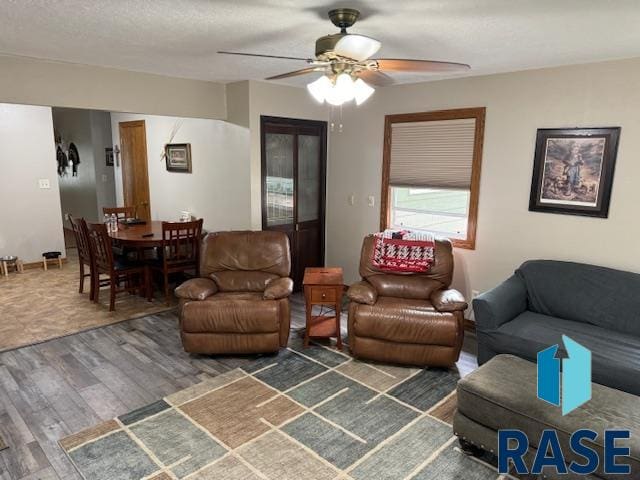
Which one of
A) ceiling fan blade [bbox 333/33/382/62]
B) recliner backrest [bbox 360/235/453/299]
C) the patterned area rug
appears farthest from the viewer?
recliner backrest [bbox 360/235/453/299]

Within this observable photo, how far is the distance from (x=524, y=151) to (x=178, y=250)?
11.8ft

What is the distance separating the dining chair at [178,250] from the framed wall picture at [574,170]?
3.42m

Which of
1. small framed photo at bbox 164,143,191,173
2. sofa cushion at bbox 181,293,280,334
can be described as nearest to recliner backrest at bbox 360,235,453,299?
sofa cushion at bbox 181,293,280,334

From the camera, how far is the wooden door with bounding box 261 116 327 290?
468 centimetres

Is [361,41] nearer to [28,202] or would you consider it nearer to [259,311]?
[259,311]

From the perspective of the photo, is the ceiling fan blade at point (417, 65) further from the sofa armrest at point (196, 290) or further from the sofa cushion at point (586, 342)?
the sofa armrest at point (196, 290)

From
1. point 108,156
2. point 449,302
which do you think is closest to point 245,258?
point 449,302

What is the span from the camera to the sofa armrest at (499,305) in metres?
3.12

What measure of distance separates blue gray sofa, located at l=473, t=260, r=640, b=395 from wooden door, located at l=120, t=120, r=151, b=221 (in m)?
5.00

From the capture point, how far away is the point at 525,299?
11.4 ft

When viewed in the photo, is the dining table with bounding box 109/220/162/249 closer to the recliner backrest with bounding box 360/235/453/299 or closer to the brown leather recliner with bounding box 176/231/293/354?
the brown leather recliner with bounding box 176/231/293/354

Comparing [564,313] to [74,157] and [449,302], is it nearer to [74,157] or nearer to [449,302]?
[449,302]

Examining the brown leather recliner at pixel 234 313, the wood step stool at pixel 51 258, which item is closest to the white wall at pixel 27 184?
the wood step stool at pixel 51 258

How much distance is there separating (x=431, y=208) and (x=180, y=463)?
3.27 meters
